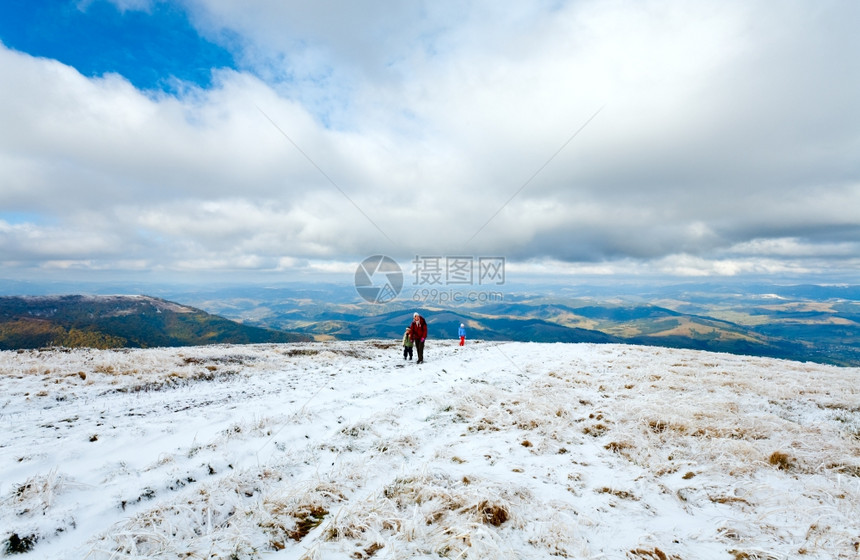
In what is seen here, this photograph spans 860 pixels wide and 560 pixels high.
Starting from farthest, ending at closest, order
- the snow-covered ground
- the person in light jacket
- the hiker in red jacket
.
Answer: the person in light jacket
the hiker in red jacket
the snow-covered ground

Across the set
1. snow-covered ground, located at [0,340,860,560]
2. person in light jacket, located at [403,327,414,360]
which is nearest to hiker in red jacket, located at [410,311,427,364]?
person in light jacket, located at [403,327,414,360]

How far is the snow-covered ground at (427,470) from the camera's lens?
4543 millimetres

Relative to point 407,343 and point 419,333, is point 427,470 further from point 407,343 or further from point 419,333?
point 407,343

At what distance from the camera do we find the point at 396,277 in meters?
29.3

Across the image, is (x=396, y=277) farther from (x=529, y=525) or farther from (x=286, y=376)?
(x=529, y=525)

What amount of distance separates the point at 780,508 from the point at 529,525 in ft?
13.0

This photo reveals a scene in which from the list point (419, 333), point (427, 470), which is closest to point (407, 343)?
point (419, 333)

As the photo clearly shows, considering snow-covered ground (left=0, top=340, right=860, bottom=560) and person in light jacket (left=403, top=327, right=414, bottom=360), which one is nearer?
snow-covered ground (left=0, top=340, right=860, bottom=560)

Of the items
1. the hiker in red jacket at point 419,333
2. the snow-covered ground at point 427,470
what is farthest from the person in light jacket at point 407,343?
the snow-covered ground at point 427,470

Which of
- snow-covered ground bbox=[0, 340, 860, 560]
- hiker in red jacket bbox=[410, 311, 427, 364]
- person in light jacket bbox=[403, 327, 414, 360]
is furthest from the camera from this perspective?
person in light jacket bbox=[403, 327, 414, 360]

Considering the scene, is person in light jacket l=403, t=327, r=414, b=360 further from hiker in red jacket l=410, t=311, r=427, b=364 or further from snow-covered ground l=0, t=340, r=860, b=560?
snow-covered ground l=0, t=340, r=860, b=560

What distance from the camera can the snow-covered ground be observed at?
179 inches

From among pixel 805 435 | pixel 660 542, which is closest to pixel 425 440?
pixel 660 542

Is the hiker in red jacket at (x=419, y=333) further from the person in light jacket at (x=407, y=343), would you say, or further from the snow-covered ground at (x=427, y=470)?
the snow-covered ground at (x=427, y=470)
